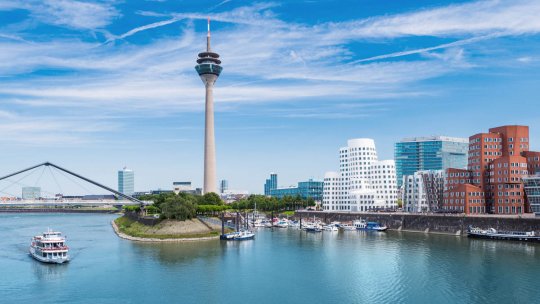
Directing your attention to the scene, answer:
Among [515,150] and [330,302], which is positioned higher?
[515,150]

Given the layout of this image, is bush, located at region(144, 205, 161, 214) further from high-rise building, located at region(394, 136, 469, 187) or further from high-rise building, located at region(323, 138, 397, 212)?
high-rise building, located at region(394, 136, 469, 187)

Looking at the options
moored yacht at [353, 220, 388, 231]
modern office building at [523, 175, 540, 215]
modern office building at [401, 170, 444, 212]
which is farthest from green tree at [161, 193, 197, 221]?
modern office building at [523, 175, 540, 215]

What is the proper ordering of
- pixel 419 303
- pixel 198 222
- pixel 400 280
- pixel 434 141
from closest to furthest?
pixel 419 303 → pixel 400 280 → pixel 198 222 → pixel 434 141

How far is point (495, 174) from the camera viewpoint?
85.2m

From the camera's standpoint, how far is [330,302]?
126 feet

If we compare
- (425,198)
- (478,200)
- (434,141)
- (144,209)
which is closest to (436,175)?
(425,198)

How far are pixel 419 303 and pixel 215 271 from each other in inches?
816

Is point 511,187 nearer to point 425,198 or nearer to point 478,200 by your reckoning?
point 478,200

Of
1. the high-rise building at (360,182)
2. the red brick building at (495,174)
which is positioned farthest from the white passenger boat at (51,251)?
the high-rise building at (360,182)

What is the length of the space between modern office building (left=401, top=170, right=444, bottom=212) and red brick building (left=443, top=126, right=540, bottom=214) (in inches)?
282

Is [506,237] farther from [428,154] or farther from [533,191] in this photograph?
[428,154]

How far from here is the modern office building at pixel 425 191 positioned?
329ft

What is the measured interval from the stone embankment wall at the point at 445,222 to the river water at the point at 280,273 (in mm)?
5534

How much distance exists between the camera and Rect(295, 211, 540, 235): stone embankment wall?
239 feet
